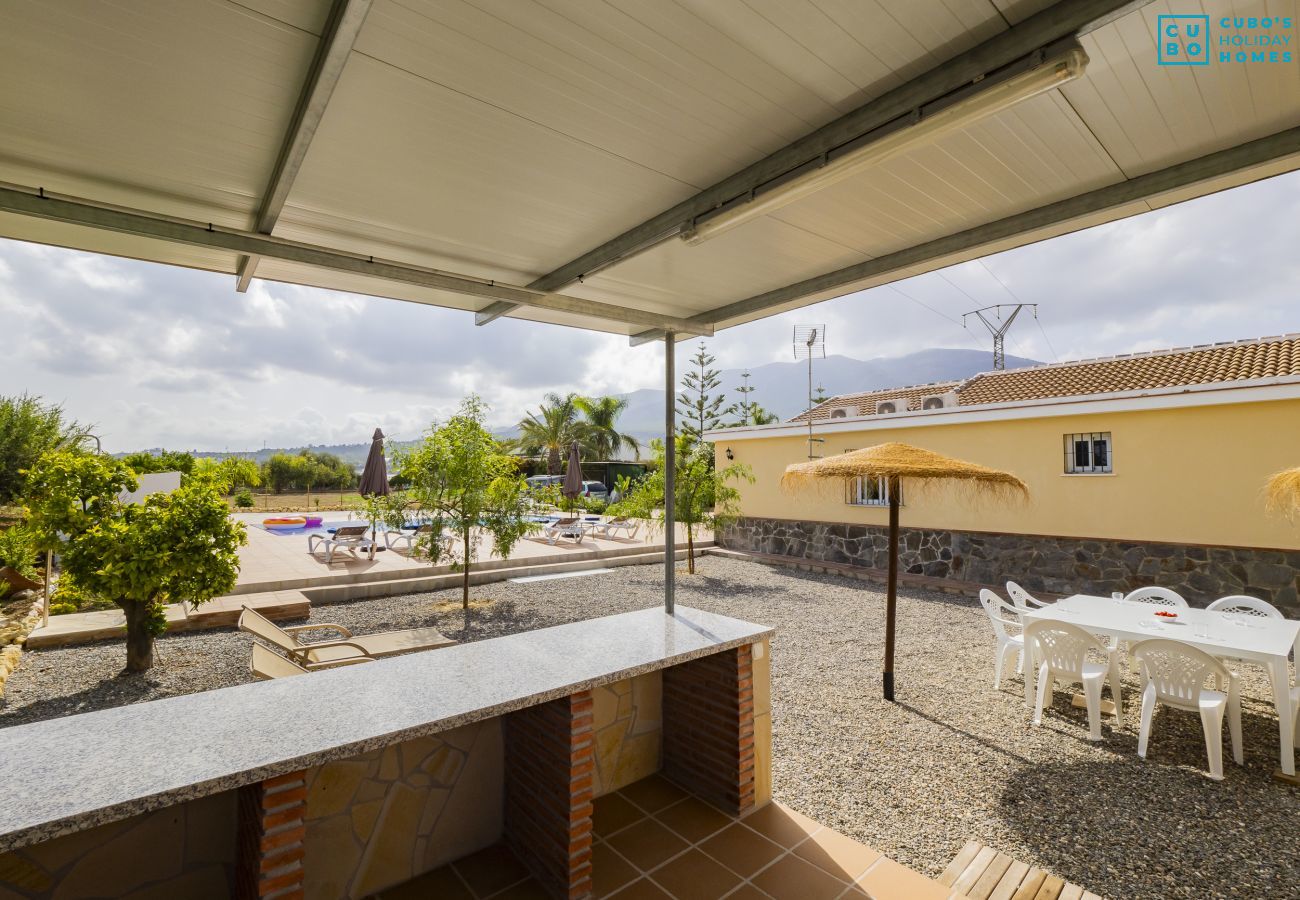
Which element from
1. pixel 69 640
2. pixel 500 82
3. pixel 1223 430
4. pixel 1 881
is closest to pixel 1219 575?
pixel 1223 430

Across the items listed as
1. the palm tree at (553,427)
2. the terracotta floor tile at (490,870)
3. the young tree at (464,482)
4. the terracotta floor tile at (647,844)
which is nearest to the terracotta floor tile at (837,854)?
the terracotta floor tile at (647,844)

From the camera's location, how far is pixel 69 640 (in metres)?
6.19

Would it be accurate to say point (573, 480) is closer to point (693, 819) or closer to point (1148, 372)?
point (693, 819)

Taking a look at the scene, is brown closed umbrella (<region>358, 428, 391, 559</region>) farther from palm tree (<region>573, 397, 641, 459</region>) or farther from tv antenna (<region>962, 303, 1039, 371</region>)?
tv antenna (<region>962, 303, 1039, 371</region>)

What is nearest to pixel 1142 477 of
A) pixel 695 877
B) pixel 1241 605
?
pixel 1241 605

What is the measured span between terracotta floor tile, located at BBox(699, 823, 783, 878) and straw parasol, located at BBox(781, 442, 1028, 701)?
8.93ft

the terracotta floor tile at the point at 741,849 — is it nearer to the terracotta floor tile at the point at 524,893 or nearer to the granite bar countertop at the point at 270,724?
the terracotta floor tile at the point at 524,893

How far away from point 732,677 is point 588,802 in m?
0.96

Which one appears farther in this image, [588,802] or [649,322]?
[649,322]

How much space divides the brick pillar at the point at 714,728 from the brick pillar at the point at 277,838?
6.02 feet

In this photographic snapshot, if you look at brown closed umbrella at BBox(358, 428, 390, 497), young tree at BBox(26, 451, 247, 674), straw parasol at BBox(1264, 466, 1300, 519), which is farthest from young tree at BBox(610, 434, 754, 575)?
straw parasol at BBox(1264, 466, 1300, 519)

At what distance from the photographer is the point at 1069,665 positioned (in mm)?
4602

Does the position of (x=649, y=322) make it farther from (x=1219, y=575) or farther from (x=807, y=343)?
(x=807, y=343)

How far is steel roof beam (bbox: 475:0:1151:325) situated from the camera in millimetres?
1666
